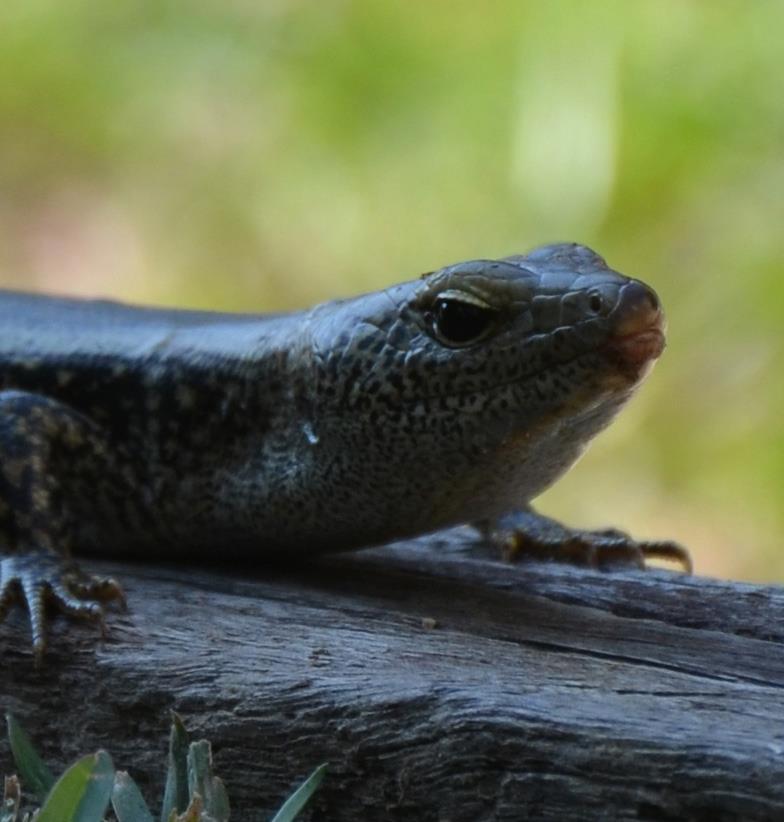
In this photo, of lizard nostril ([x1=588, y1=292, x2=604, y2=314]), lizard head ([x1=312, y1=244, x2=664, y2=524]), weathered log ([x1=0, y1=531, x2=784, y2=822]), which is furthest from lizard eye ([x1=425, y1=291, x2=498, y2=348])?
weathered log ([x1=0, y1=531, x2=784, y2=822])

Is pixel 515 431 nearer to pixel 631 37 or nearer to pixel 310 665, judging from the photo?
pixel 310 665

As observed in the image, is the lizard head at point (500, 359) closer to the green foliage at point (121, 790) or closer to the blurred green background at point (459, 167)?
the green foliage at point (121, 790)

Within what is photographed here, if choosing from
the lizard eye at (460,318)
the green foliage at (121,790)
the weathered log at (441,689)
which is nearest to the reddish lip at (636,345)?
the lizard eye at (460,318)

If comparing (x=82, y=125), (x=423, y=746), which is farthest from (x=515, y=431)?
(x=82, y=125)

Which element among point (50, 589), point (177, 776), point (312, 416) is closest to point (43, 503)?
point (50, 589)

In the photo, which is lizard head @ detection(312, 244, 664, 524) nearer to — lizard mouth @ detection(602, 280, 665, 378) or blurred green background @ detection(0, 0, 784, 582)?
lizard mouth @ detection(602, 280, 665, 378)

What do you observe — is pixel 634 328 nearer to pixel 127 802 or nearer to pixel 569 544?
pixel 569 544
